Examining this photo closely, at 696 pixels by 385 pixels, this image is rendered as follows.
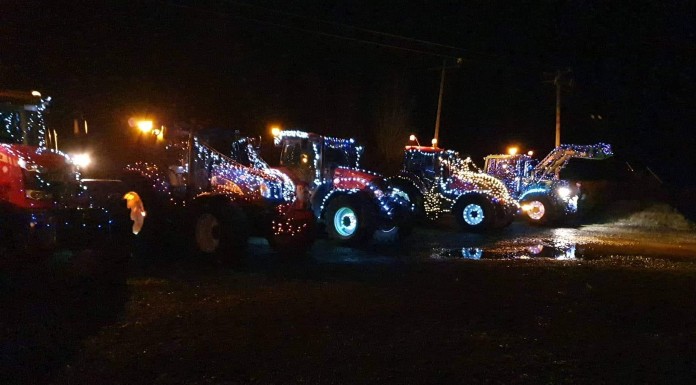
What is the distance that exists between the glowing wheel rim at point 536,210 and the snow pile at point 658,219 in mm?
3872

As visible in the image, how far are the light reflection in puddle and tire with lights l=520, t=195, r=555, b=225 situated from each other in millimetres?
6451

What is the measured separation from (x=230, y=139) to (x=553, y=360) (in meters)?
7.84

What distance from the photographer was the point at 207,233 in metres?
12.3

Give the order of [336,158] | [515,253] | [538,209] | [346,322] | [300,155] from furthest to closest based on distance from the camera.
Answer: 1. [538,209]
2. [336,158]
3. [300,155]
4. [515,253]
5. [346,322]

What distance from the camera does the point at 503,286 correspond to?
404 inches

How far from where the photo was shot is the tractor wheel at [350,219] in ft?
50.9

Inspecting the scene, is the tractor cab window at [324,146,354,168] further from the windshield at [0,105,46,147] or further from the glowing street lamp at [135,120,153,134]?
the windshield at [0,105,46,147]

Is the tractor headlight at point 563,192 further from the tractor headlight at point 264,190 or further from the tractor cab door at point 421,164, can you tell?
the tractor headlight at point 264,190

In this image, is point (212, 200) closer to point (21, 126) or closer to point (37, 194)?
point (37, 194)

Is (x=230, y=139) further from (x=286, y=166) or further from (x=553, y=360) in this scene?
(x=553, y=360)

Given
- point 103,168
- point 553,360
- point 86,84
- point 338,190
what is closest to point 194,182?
point 103,168

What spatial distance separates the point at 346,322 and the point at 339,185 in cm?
831

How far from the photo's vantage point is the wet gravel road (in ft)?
20.0

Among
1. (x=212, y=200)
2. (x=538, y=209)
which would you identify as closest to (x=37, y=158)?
(x=212, y=200)
